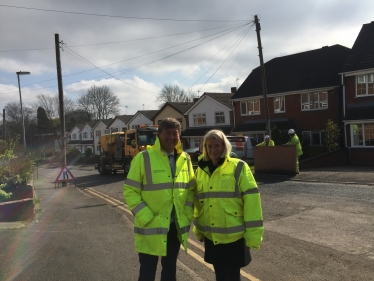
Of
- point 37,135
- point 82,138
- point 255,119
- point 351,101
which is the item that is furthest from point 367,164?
point 37,135

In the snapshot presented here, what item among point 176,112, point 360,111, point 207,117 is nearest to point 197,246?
point 360,111

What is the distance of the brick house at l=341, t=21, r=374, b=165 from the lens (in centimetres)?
2238

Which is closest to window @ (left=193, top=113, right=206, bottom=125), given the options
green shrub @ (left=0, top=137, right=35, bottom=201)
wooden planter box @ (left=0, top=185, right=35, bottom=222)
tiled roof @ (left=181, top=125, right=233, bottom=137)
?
tiled roof @ (left=181, top=125, right=233, bottom=137)

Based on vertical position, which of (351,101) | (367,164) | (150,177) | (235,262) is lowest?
(367,164)

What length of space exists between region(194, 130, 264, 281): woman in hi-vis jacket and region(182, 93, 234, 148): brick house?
3408 cm

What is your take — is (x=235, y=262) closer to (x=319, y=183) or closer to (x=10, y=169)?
(x=10, y=169)

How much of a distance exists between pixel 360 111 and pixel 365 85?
1745mm

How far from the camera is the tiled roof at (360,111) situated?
2217cm

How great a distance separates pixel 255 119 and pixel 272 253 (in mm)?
28015

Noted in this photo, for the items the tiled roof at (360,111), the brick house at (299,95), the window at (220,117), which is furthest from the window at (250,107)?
the tiled roof at (360,111)

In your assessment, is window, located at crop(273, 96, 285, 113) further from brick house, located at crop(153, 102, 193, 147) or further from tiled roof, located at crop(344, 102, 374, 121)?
brick house, located at crop(153, 102, 193, 147)

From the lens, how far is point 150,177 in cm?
337

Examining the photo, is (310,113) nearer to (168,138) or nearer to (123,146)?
(123,146)

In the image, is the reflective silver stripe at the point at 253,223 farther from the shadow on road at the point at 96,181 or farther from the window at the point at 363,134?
the window at the point at 363,134
